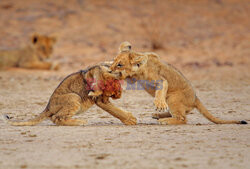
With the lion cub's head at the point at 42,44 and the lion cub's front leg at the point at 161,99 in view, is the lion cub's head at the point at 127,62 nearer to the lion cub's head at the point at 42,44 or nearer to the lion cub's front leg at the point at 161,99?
the lion cub's front leg at the point at 161,99

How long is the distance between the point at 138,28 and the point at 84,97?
1380 centimetres

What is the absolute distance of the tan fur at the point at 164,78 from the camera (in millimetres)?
6137

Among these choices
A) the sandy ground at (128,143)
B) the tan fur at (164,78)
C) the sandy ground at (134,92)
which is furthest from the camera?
the tan fur at (164,78)

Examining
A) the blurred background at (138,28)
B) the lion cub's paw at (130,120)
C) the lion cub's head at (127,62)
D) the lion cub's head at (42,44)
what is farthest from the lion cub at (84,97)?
the lion cub's head at (42,44)

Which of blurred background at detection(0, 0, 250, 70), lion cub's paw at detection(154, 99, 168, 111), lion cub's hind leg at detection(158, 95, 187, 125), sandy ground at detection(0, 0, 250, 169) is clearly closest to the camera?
sandy ground at detection(0, 0, 250, 169)

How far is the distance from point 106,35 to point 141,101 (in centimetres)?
1026

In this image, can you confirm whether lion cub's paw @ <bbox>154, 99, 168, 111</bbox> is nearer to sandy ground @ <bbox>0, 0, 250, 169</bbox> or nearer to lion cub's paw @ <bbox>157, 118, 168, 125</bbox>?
sandy ground @ <bbox>0, 0, 250, 169</bbox>

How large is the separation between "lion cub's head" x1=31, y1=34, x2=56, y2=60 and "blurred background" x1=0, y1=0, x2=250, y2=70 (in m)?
0.56

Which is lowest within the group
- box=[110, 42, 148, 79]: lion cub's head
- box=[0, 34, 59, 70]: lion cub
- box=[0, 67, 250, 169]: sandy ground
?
box=[0, 67, 250, 169]: sandy ground

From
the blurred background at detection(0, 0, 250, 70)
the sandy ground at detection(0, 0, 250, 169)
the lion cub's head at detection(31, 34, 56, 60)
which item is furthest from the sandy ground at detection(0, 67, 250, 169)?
the blurred background at detection(0, 0, 250, 70)

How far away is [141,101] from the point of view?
902 cm

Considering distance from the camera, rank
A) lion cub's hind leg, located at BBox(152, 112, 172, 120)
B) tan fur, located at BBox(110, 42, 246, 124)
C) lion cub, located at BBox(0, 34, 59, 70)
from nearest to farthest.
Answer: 1. tan fur, located at BBox(110, 42, 246, 124)
2. lion cub's hind leg, located at BBox(152, 112, 172, 120)
3. lion cub, located at BBox(0, 34, 59, 70)

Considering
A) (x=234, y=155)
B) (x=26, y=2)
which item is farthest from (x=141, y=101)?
(x=26, y=2)

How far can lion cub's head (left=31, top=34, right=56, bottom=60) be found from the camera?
50.1 ft
